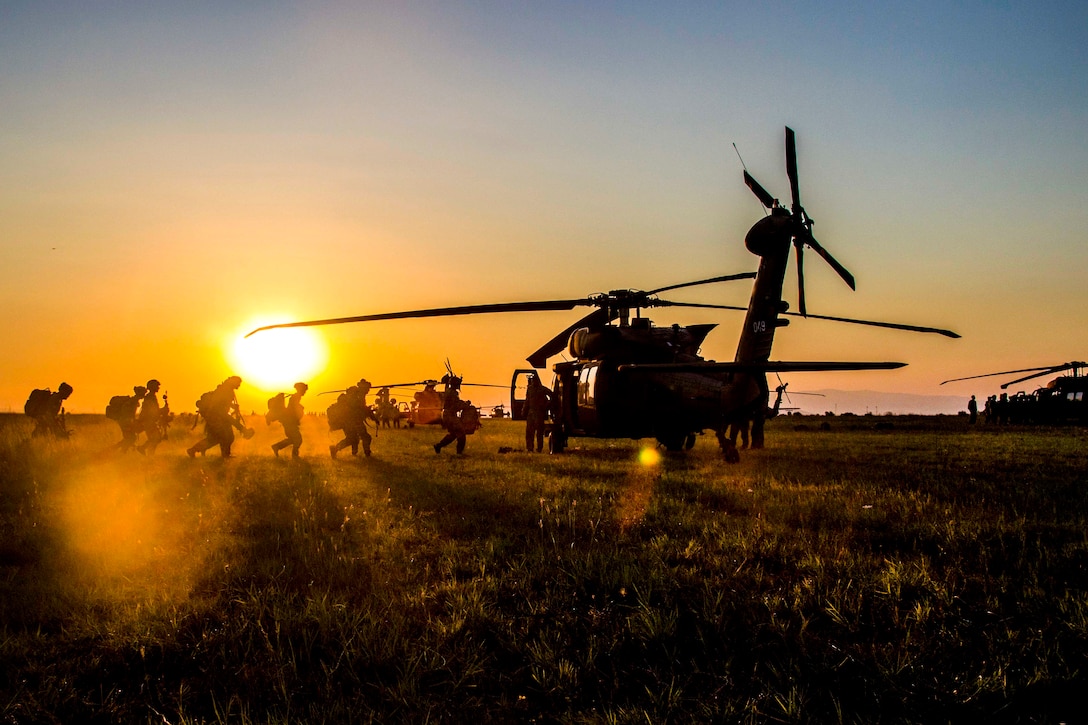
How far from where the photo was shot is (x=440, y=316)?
995 cm

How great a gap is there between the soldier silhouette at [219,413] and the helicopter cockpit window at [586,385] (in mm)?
9089

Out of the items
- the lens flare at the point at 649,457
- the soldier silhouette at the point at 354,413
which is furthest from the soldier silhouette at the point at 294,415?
the lens flare at the point at 649,457

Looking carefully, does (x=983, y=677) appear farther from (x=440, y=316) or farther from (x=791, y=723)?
(x=440, y=316)

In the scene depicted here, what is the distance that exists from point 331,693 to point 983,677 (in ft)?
9.85

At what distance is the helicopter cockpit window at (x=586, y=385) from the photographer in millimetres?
13125

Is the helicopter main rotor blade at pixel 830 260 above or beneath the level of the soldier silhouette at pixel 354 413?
above

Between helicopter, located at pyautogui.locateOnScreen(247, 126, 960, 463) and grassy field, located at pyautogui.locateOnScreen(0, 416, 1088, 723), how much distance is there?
3.82 meters

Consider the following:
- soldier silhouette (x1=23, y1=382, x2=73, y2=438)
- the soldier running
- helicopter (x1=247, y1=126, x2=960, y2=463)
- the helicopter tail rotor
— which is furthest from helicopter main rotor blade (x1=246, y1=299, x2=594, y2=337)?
soldier silhouette (x1=23, y1=382, x2=73, y2=438)

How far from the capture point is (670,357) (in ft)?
42.9

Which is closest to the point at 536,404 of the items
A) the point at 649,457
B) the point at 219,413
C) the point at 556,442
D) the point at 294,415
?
the point at 556,442

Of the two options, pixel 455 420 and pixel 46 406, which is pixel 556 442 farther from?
pixel 46 406

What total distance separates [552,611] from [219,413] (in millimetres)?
14887

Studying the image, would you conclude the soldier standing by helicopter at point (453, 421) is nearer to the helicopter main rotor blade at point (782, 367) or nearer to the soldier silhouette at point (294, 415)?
the soldier silhouette at point (294, 415)

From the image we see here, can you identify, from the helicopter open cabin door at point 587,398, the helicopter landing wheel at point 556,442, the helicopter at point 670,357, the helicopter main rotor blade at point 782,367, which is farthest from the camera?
the helicopter landing wheel at point 556,442
